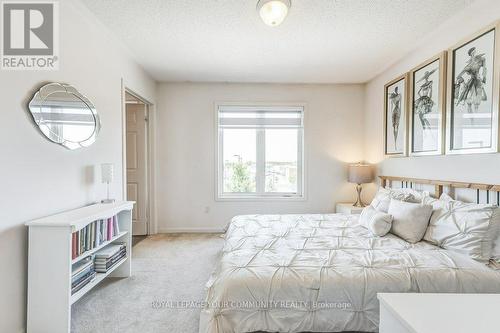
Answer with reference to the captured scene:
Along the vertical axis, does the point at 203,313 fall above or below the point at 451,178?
below

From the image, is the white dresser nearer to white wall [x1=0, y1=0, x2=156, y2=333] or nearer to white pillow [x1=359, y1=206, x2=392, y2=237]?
white pillow [x1=359, y1=206, x2=392, y2=237]

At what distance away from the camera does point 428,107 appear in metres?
2.74

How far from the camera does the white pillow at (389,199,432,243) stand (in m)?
2.22

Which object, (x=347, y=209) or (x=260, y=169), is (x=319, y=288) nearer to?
(x=347, y=209)

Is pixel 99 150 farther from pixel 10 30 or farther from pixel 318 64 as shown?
pixel 318 64

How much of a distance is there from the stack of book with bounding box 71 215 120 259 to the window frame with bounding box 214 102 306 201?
2.06 m

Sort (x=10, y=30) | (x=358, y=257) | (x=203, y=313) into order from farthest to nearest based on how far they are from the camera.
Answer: (x=358, y=257)
(x=10, y=30)
(x=203, y=313)

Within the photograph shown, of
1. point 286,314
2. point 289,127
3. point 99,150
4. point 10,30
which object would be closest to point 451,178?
point 286,314

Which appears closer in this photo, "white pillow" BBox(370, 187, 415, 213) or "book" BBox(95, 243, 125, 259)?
"book" BBox(95, 243, 125, 259)

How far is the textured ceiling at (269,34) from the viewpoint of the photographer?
2219 millimetres

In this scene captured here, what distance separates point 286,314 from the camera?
1.58 meters

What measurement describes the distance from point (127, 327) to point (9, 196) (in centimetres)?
121

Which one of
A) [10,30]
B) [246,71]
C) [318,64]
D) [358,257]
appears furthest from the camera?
[246,71]

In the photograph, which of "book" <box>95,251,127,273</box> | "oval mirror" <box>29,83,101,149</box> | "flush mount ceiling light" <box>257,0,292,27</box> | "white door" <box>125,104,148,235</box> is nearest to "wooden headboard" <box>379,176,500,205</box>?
"flush mount ceiling light" <box>257,0,292,27</box>
